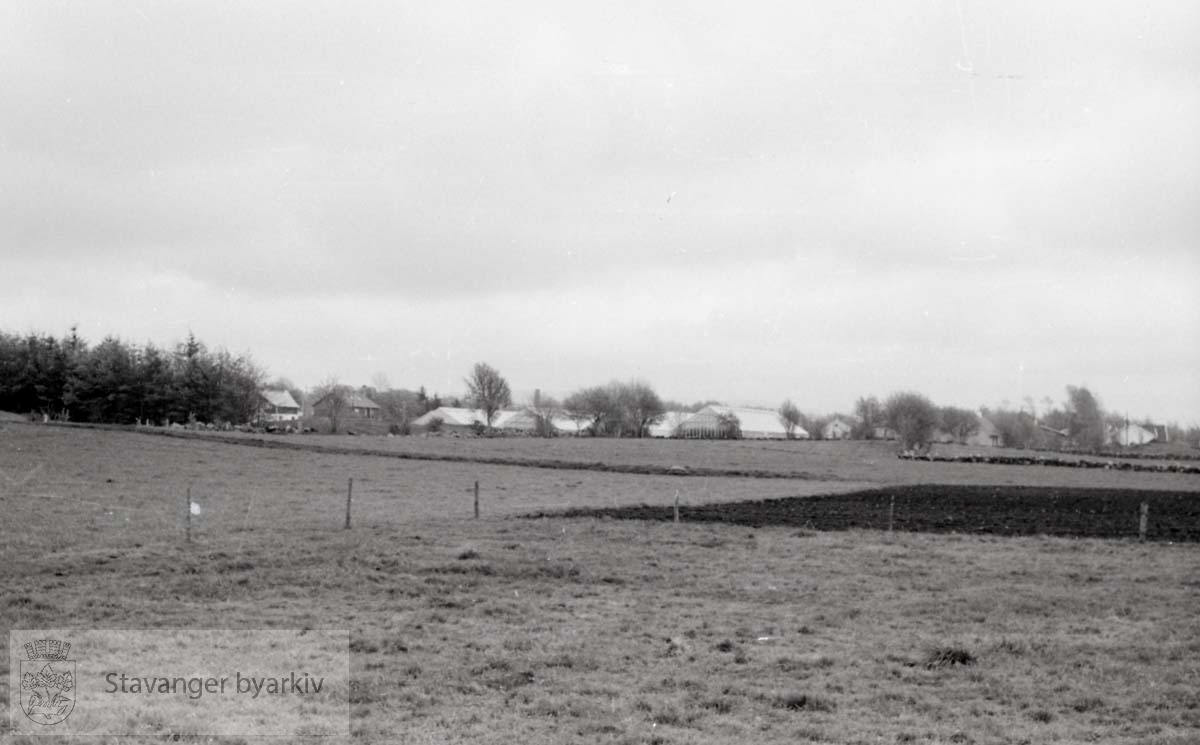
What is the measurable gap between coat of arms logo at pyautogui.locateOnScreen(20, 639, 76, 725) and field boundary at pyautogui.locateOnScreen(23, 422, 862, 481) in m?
53.6

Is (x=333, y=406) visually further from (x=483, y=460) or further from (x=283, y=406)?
(x=483, y=460)

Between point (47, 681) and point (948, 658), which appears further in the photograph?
point (948, 658)

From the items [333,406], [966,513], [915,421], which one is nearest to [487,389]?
[333,406]

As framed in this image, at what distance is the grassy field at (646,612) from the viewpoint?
12.0 m

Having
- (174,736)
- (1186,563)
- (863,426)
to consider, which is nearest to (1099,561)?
(1186,563)

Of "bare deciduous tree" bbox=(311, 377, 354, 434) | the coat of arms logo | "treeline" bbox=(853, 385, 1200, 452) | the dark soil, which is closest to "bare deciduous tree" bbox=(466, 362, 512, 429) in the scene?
"bare deciduous tree" bbox=(311, 377, 354, 434)

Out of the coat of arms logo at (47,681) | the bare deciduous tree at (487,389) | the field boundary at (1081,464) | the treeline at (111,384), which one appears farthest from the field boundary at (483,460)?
the bare deciduous tree at (487,389)

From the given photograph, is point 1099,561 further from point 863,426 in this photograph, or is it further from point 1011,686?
point 863,426

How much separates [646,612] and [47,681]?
10.5 metres

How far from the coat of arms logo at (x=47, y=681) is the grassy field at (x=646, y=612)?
17.1 inches

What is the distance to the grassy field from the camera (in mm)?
12008

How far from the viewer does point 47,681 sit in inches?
493

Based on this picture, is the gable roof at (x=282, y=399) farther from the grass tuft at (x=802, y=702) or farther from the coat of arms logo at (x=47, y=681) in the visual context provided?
the grass tuft at (x=802, y=702)

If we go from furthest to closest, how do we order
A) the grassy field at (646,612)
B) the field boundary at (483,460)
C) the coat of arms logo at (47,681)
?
1. the field boundary at (483,460)
2. the grassy field at (646,612)
3. the coat of arms logo at (47,681)
